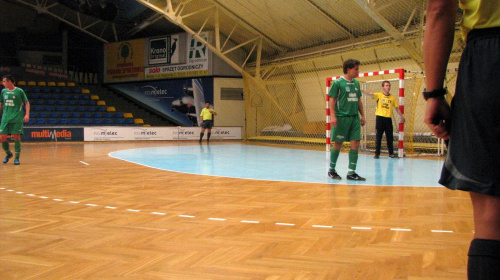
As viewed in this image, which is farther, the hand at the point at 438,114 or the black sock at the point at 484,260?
the hand at the point at 438,114

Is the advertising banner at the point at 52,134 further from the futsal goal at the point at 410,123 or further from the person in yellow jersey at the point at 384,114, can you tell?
the person in yellow jersey at the point at 384,114

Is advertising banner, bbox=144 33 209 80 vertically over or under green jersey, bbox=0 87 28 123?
over

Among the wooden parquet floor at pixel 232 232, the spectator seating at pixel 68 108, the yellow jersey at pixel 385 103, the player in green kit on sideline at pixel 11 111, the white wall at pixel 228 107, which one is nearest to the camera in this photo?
the wooden parquet floor at pixel 232 232

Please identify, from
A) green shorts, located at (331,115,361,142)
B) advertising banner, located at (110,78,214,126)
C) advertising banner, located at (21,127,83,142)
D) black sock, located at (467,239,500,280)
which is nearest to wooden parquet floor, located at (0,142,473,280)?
green shorts, located at (331,115,361,142)

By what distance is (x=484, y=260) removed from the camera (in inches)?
53.7

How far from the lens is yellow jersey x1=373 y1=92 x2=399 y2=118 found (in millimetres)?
10641

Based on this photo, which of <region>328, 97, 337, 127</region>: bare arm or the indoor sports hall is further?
<region>328, 97, 337, 127</region>: bare arm

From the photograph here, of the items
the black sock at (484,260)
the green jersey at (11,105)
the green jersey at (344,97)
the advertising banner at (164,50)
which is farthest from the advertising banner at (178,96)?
the black sock at (484,260)

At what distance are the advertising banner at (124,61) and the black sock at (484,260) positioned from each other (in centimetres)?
2468

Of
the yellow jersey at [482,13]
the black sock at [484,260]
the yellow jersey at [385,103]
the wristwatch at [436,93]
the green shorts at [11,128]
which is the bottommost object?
the black sock at [484,260]

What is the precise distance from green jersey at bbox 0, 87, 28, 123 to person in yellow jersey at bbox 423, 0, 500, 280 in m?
9.24

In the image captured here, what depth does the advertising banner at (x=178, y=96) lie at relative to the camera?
2261 cm

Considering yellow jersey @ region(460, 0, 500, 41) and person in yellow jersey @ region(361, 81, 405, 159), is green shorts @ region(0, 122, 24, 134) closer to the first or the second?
person in yellow jersey @ region(361, 81, 405, 159)

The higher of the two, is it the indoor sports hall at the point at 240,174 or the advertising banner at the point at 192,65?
the advertising banner at the point at 192,65
